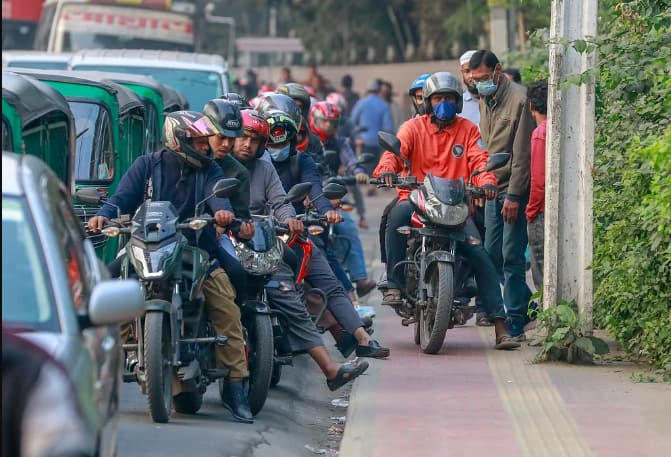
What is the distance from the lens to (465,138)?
10789 millimetres

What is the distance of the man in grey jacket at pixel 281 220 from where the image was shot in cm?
896

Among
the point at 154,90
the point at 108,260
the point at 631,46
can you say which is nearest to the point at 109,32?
the point at 154,90

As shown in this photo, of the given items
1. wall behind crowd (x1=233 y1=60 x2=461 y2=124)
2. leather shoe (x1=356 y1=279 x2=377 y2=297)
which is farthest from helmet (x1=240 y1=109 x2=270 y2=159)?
wall behind crowd (x1=233 y1=60 x2=461 y2=124)

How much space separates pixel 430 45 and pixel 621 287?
29227 mm

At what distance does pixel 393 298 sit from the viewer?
35.3 feet

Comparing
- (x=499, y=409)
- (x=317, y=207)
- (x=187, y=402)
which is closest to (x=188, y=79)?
(x=317, y=207)

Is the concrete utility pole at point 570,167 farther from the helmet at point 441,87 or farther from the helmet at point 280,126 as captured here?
the helmet at point 280,126

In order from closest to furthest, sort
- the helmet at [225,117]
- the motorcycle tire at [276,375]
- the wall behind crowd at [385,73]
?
the helmet at [225,117] < the motorcycle tire at [276,375] < the wall behind crowd at [385,73]

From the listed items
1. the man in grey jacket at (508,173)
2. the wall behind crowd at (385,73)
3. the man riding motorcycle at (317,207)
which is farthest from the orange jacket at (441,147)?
the wall behind crowd at (385,73)

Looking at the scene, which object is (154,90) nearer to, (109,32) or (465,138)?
(465,138)

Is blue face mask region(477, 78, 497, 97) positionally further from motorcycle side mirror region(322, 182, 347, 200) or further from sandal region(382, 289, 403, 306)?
motorcycle side mirror region(322, 182, 347, 200)

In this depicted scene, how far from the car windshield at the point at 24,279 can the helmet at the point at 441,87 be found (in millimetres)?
5497

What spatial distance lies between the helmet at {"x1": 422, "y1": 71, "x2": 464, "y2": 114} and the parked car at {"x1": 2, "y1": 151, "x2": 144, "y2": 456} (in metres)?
5.17

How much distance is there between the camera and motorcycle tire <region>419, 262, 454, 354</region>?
1012 centimetres
